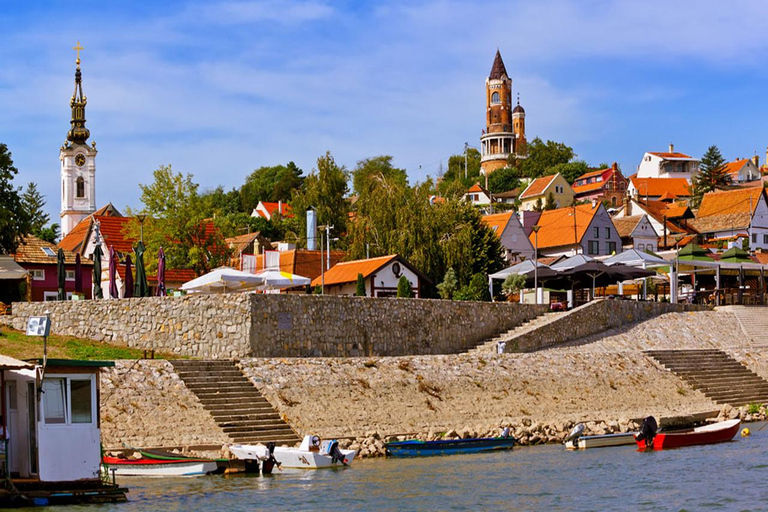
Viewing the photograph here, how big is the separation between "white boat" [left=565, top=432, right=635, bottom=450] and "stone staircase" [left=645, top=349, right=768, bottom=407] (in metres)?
9.92

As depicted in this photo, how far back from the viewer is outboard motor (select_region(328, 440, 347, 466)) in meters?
31.0

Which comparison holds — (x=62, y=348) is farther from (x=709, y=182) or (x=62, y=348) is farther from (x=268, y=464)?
(x=709, y=182)

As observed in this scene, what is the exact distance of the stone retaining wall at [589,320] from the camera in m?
47.6

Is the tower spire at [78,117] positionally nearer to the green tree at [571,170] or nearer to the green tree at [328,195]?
the green tree at [328,195]

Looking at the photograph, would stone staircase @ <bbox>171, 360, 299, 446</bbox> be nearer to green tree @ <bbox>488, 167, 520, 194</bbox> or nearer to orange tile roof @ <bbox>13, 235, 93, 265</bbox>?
orange tile roof @ <bbox>13, 235, 93, 265</bbox>

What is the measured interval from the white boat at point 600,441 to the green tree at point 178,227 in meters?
30.6

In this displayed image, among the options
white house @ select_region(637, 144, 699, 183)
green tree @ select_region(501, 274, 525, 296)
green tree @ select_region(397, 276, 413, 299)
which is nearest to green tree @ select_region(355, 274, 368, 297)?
green tree @ select_region(397, 276, 413, 299)

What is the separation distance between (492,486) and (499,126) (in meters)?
168

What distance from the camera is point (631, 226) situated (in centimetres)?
9750

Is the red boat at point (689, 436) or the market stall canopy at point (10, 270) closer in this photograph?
the red boat at point (689, 436)

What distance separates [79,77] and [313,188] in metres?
35.0

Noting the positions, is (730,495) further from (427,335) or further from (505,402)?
(427,335)

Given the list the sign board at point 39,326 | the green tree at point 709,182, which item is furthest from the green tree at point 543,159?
the sign board at point 39,326

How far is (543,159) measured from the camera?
6924 inches
